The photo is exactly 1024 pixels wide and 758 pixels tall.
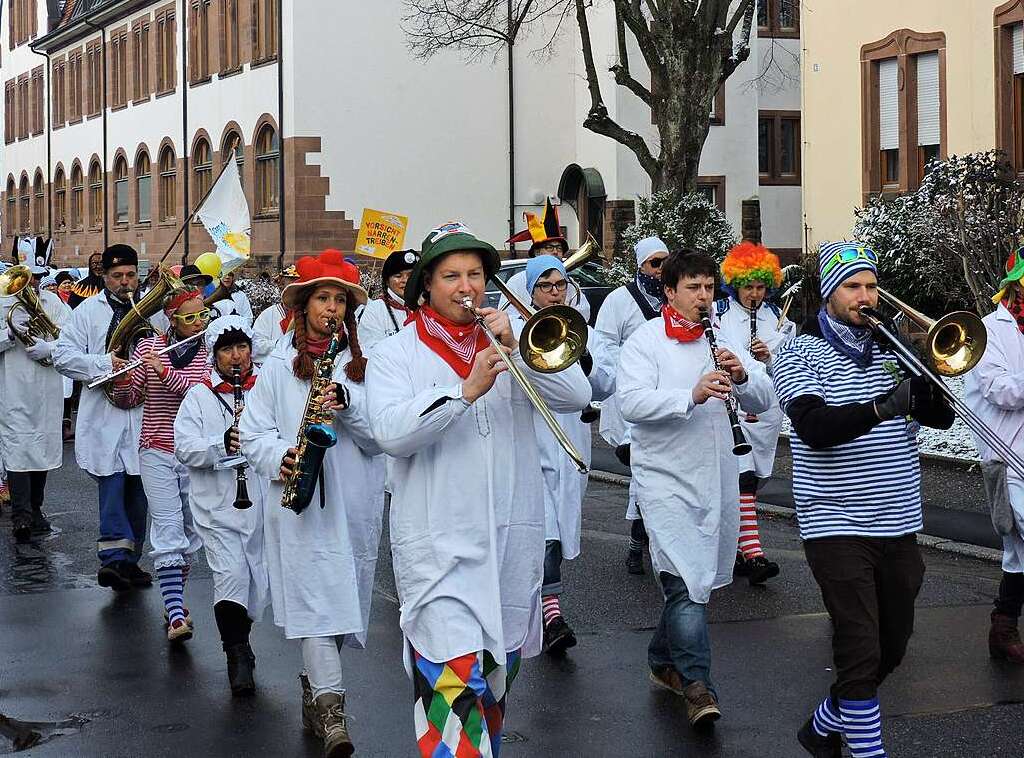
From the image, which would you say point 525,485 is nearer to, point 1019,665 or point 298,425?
point 298,425

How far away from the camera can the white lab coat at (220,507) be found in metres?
7.28

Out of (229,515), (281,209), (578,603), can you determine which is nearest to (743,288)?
(578,603)

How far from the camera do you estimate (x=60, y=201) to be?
187 feet

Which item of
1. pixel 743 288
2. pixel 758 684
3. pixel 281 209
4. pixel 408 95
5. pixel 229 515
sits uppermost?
pixel 408 95

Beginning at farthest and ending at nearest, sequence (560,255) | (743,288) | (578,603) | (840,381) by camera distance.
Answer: (560,255)
(743,288)
(578,603)
(840,381)

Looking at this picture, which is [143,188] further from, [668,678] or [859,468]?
[859,468]

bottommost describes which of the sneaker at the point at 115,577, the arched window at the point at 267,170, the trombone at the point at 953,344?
the sneaker at the point at 115,577

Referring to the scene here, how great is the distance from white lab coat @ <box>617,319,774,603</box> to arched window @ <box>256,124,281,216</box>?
106 ft

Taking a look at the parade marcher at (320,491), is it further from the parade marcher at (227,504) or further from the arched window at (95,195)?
the arched window at (95,195)

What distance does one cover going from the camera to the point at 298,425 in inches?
251

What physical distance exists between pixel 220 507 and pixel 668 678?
87.0 inches

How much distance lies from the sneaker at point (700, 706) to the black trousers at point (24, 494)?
6.80 metres

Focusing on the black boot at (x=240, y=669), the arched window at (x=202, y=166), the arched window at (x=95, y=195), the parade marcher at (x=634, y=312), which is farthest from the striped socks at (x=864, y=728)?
the arched window at (x=95, y=195)

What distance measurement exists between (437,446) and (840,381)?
1.47m
